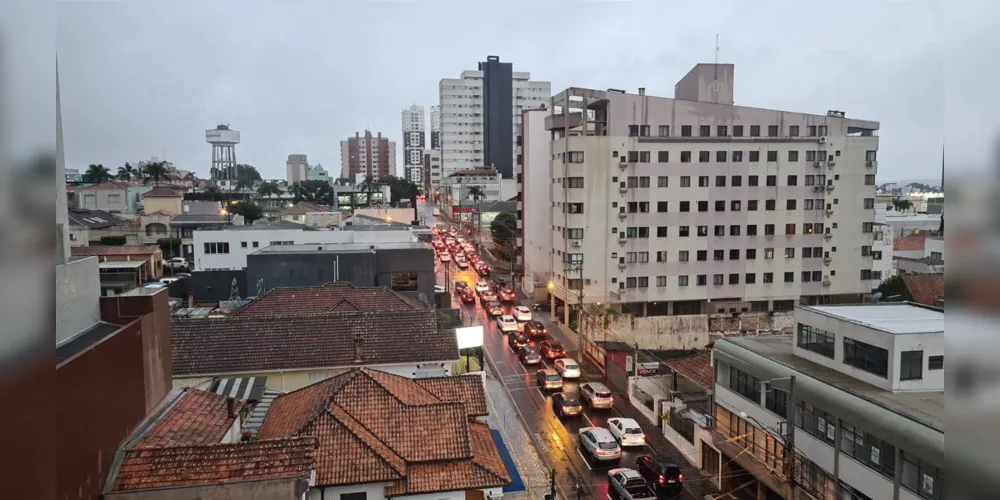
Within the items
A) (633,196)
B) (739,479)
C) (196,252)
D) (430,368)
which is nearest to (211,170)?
(196,252)

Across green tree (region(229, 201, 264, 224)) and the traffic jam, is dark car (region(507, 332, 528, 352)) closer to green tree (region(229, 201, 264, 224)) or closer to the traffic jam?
the traffic jam

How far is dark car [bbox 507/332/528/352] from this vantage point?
2107 cm

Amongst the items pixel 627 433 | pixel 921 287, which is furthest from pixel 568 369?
pixel 921 287

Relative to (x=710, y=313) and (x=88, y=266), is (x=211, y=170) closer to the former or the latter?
(x=710, y=313)

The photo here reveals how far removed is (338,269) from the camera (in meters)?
21.0

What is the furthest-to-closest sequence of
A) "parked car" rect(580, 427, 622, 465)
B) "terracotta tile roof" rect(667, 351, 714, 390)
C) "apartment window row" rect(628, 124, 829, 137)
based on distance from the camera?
"apartment window row" rect(628, 124, 829, 137) → "terracotta tile roof" rect(667, 351, 714, 390) → "parked car" rect(580, 427, 622, 465)

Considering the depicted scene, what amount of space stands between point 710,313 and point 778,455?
1486cm

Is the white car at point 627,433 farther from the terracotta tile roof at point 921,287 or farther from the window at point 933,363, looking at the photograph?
the terracotta tile roof at point 921,287

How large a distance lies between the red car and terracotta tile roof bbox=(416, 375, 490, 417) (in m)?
8.62

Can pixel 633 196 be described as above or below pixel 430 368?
above

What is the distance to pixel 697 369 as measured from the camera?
1519cm

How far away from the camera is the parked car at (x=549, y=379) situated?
1686cm

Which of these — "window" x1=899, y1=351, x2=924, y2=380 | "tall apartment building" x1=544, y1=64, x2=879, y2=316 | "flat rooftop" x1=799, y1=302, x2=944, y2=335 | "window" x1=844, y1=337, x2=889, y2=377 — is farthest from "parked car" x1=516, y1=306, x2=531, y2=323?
"window" x1=899, y1=351, x2=924, y2=380

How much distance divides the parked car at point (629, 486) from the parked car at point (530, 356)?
26.8ft
